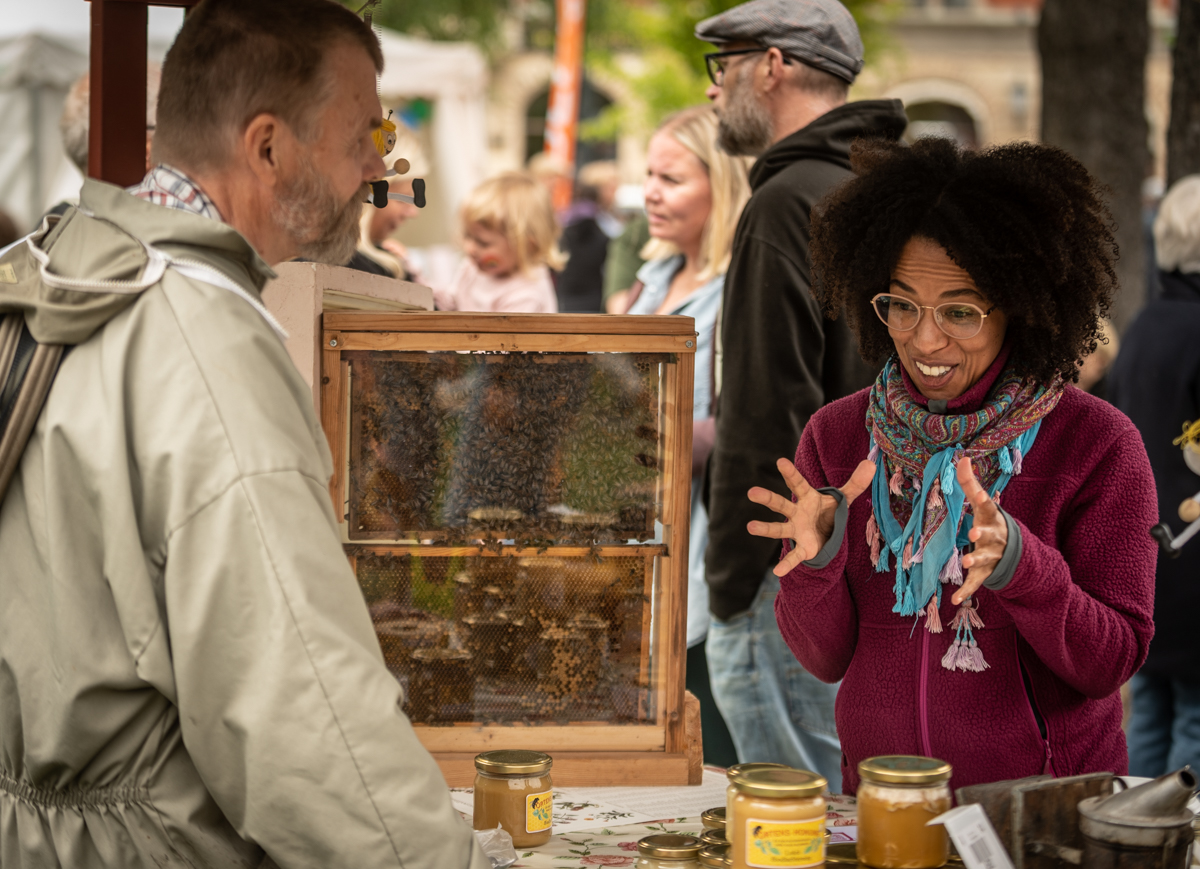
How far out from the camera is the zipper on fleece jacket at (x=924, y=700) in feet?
6.40

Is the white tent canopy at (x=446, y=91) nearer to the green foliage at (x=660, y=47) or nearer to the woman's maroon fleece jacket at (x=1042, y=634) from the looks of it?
the green foliage at (x=660, y=47)

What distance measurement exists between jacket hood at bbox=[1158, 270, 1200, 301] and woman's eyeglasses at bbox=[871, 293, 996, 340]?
2192mm

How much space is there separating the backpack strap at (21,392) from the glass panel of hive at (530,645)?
34.9 inches

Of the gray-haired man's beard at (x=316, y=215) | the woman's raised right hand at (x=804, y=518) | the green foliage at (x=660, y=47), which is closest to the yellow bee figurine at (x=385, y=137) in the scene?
the gray-haired man's beard at (x=316, y=215)

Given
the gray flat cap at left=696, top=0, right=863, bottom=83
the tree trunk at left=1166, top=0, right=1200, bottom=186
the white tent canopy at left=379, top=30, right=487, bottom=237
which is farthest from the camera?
the white tent canopy at left=379, top=30, right=487, bottom=237

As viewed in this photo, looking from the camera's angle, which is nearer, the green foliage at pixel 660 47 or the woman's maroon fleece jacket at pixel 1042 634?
the woman's maroon fleece jacket at pixel 1042 634

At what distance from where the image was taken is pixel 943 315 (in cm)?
196

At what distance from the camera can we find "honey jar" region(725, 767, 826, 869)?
57.4 inches

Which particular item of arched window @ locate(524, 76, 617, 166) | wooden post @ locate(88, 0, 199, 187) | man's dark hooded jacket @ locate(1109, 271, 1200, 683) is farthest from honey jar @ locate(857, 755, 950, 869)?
arched window @ locate(524, 76, 617, 166)

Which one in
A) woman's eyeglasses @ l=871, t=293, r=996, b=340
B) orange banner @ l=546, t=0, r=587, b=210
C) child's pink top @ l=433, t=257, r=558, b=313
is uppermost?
orange banner @ l=546, t=0, r=587, b=210

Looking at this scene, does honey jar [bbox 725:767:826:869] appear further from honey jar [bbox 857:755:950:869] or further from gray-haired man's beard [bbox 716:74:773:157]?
gray-haired man's beard [bbox 716:74:773:157]

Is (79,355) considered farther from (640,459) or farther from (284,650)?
(640,459)

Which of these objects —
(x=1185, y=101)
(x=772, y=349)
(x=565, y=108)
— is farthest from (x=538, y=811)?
(x=565, y=108)

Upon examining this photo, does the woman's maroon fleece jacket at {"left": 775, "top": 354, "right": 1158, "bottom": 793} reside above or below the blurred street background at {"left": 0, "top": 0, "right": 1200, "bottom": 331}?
below
